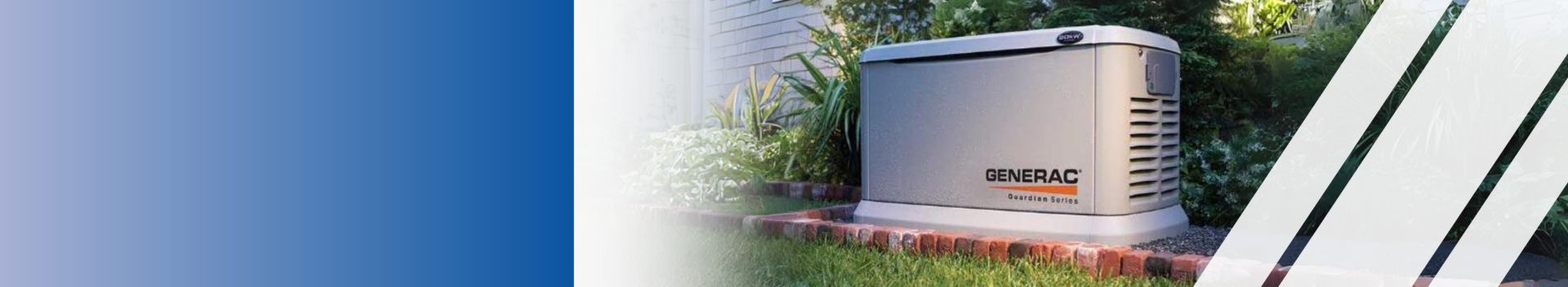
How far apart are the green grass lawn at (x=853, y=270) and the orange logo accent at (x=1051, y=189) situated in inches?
10.1

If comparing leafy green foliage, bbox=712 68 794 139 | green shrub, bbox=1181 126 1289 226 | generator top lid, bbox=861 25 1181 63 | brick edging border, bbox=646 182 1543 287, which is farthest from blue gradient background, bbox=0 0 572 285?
leafy green foliage, bbox=712 68 794 139

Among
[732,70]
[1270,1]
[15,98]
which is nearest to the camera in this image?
[15,98]

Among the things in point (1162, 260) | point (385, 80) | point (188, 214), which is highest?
point (385, 80)

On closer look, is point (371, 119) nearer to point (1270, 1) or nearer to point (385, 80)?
point (385, 80)

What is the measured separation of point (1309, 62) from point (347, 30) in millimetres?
2803

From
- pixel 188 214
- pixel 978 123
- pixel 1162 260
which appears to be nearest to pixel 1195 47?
pixel 978 123

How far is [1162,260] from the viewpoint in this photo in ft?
7.34

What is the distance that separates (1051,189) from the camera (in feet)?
8.71

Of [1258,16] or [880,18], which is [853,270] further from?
[880,18]

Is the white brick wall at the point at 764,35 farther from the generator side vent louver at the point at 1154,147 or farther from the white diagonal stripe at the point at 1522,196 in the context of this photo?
the white diagonal stripe at the point at 1522,196

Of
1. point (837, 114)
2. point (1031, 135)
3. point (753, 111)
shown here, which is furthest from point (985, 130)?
point (753, 111)

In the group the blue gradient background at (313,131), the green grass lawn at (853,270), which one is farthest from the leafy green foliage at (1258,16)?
the blue gradient background at (313,131)

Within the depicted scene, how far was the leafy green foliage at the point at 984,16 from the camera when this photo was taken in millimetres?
3803

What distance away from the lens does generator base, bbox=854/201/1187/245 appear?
8.49ft
